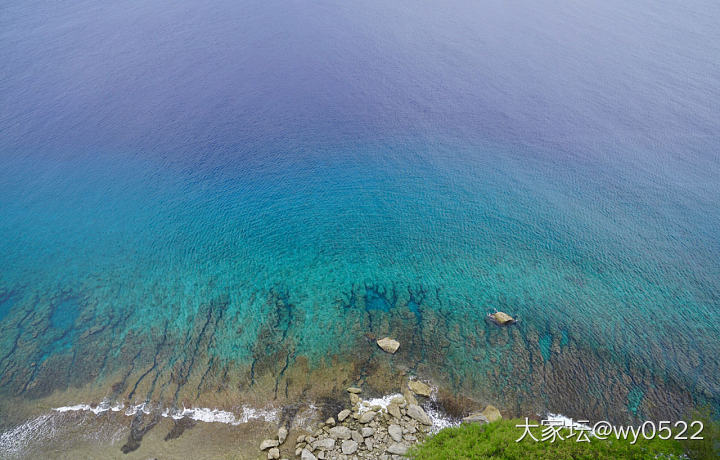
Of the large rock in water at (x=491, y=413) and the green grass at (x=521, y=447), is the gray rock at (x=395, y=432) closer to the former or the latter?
the green grass at (x=521, y=447)

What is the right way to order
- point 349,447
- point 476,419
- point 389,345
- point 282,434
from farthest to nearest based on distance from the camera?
1. point 389,345
2. point 476,419
3. point 282,434
4. point 349,447

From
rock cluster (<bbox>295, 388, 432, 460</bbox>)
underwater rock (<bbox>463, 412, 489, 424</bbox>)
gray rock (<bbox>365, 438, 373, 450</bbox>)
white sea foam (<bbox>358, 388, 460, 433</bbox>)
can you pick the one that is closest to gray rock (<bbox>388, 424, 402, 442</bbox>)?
rock cluster (<bbox>295, 388, 432, 460</bbox>)

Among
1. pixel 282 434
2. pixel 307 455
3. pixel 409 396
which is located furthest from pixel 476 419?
pixel 282 434

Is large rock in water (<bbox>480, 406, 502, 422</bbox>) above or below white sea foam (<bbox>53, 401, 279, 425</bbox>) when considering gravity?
above

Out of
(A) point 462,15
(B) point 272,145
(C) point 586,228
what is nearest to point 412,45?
(A) point 462,15

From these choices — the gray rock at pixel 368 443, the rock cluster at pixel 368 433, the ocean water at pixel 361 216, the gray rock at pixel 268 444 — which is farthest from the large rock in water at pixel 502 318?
the gray rock at pixel 268 444

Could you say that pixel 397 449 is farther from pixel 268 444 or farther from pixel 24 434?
pixel 24 434

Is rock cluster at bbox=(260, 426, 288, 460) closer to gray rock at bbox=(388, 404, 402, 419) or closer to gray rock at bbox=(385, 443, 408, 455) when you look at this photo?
gray rock at bbox=(385, 443, 408, 455)
